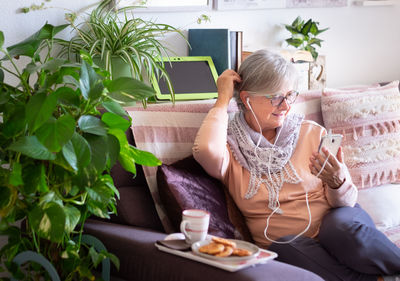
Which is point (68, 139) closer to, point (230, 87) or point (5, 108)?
point (5, 108)

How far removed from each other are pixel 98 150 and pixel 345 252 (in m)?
0.86

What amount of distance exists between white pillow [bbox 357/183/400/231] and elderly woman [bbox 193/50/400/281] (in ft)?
1.08

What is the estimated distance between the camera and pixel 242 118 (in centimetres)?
217

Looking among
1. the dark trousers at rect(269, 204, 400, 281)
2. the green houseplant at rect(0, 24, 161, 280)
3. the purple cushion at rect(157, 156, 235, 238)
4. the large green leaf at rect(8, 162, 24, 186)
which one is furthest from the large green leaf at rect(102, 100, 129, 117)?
the dark trousers at rect(269, 204, 400, 281)

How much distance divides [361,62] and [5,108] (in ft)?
7.89

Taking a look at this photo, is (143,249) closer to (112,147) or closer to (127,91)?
(112,147)

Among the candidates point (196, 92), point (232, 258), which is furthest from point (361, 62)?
point (232, 258)

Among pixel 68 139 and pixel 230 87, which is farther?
pixel 230 87

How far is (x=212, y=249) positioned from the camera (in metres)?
1.51

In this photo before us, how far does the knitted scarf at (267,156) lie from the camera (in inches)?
80.5

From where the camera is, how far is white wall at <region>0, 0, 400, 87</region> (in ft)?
9.11

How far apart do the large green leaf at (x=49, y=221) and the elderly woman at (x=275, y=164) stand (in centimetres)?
66

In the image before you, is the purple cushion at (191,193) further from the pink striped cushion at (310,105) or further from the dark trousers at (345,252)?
the pink striped cushion at (310,105)

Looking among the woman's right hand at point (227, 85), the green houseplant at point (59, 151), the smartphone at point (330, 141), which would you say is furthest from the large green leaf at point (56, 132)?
the smartphone at point (330, 141)
